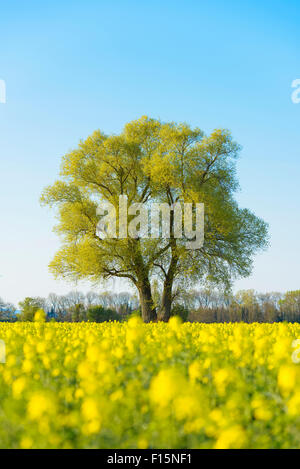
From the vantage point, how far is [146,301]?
23109mm

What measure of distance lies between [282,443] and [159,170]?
19.6 meters

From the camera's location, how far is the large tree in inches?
865

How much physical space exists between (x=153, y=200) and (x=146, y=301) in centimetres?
607

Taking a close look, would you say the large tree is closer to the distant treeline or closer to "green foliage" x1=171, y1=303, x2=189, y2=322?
"green foliage" x1=171, y1=303, x2=189, y2=322

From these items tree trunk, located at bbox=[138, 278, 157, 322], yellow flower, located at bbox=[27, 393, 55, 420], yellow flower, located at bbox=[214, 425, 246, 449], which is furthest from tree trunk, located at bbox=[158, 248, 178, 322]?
yellow flower, located at bbox=[214, 425, 246, 449]

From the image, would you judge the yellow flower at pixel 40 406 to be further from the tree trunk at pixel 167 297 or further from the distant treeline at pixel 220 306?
the distant treeline at pixel 220 306

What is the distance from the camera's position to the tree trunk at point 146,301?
23.1 metres

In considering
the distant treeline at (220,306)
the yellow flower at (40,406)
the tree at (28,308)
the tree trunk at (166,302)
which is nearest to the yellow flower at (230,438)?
the yellow flower at (40,406)

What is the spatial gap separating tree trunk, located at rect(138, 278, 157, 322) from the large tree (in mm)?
58

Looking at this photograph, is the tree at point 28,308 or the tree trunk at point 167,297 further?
the tree at point 28,308

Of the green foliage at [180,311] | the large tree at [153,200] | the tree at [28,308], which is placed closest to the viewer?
the large tree at [153,200]

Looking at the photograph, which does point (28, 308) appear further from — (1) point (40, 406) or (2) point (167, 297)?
(1) point (40, 406)

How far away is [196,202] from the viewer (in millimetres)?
21094

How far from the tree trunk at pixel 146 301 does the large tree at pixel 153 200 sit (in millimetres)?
58
